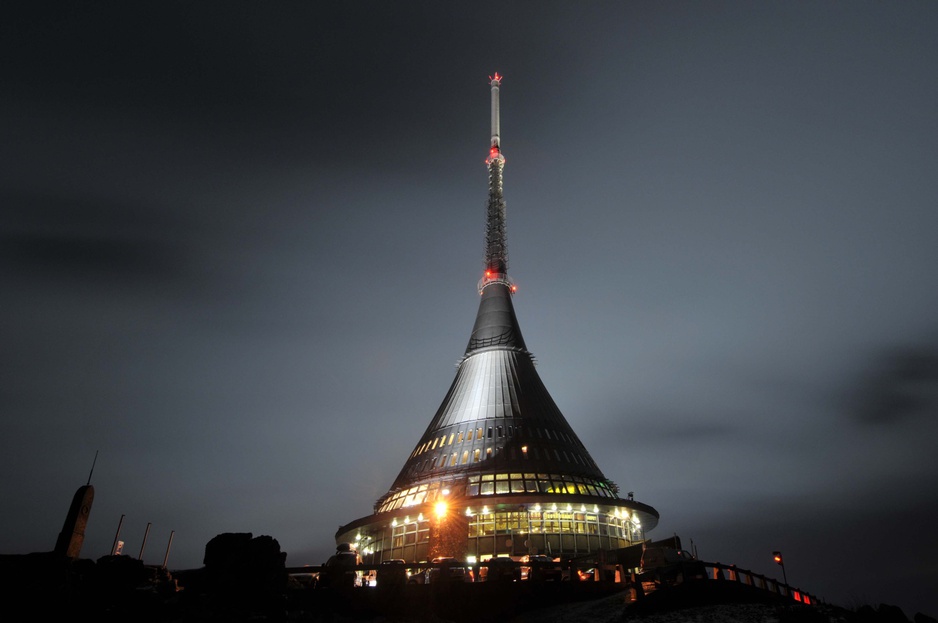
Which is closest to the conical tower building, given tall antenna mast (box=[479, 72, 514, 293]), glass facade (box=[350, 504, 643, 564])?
glass facade (box=[350, 504, 643, 564])

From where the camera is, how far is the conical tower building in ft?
129

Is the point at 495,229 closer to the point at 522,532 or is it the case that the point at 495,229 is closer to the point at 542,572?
the point at 522,532

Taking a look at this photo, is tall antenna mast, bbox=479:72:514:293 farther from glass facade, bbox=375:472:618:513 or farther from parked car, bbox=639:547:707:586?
parked car, bbox=639:547:707:586

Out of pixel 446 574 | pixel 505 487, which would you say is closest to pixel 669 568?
pixel 446 574

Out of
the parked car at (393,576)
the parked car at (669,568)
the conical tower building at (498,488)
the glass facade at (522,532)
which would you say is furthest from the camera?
the conical tower building at (498,488)

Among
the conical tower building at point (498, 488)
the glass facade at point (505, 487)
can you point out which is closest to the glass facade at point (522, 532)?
the conical tower building at point (498, 488)

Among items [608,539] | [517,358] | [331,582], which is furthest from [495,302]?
[331,582]

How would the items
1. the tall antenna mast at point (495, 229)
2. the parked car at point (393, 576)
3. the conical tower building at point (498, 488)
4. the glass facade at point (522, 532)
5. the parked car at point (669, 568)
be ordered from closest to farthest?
the parked car at point (669, 568) < the parked car at point (393, 576) < the glass facade at point (522, 532) < the conical tower building at point (498, 488) < the tall antenna mast at point (495, 229)

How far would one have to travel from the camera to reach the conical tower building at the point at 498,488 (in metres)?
39.2

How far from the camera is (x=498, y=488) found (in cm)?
4056

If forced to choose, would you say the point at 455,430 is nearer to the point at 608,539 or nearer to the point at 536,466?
the point at 536,466

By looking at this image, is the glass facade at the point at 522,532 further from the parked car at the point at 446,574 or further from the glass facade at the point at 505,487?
the parked car at the point at 446,574

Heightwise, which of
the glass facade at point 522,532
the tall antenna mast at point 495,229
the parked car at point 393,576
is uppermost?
the tall antenna mast at point 495,229

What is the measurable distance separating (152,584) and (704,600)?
1771 centimetres
